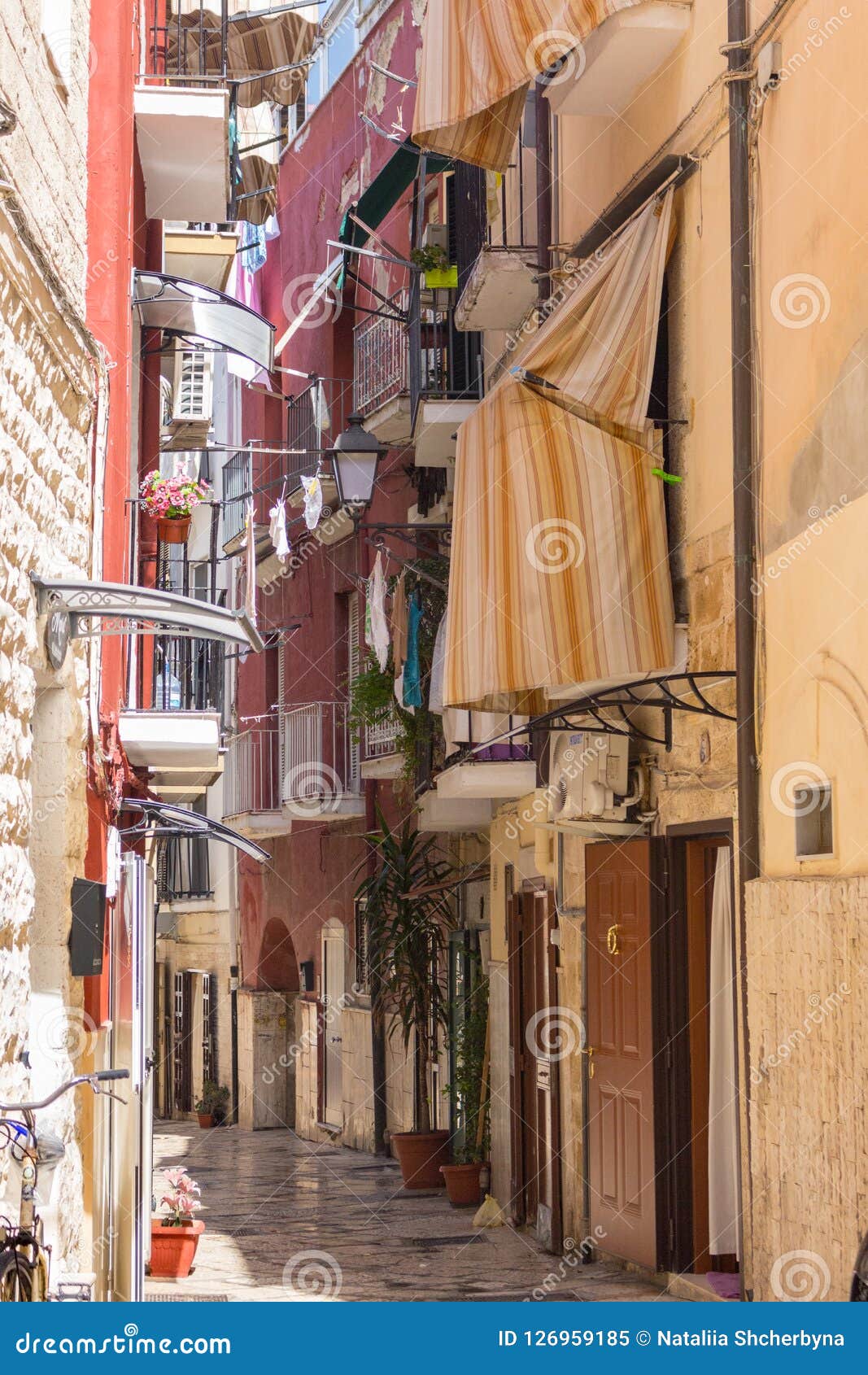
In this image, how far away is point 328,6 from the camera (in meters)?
23.3

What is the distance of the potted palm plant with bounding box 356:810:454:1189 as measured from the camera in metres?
15.9

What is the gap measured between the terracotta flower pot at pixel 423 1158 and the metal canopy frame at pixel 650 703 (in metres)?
6.50

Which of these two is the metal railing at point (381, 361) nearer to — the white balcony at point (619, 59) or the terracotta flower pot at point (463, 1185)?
the white balcony at point (619, 59)

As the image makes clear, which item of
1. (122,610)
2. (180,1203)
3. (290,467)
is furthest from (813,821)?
(290,467)

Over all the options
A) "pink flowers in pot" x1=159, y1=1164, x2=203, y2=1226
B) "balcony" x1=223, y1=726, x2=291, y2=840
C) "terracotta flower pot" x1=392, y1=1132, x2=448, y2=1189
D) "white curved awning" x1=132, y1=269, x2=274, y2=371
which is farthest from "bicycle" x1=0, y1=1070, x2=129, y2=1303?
"balcony" x1=223, y1=726, x2=291, y2=840

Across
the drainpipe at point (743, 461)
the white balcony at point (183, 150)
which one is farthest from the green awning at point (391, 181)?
the drainpipe at point (743, 461)

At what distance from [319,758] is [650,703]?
41.2ft

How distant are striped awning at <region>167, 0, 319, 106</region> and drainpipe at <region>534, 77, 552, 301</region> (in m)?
2.33

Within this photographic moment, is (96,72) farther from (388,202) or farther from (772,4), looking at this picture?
(388,202)

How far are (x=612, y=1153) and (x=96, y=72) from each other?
23.1 feet

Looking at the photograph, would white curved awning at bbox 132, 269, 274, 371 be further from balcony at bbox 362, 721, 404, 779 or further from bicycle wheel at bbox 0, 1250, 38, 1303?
bicycle wheel at bbox 0, 1250, 38, 1303

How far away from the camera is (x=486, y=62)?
10.2 m

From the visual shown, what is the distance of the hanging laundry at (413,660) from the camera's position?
Result: 16016 millimetres

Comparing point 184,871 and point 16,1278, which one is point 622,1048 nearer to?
point 16,1278
